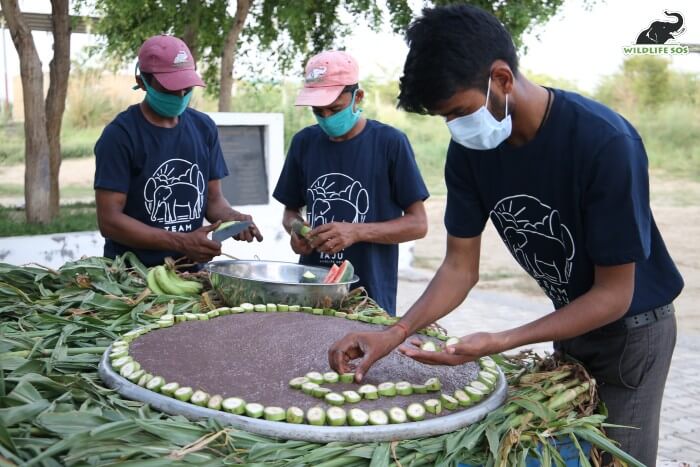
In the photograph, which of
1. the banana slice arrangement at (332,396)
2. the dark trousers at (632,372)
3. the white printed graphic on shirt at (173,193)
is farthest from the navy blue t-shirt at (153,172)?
the dark trousers at (632,372)

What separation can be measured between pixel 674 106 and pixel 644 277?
1900 cm

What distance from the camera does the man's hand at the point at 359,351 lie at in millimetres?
1811

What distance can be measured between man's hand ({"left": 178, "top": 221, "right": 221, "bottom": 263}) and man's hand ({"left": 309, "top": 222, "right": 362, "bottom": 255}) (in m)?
0.36

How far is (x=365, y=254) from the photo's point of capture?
3.17 metres

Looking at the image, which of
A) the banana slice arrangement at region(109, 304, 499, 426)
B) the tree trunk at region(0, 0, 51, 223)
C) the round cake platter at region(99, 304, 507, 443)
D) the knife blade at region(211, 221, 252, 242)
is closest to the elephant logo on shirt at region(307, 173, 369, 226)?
the knife blade at region(211, 221, 252, 242)

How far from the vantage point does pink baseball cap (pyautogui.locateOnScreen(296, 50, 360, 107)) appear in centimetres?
305

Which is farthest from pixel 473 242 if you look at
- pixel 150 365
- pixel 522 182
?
pixel 150 365

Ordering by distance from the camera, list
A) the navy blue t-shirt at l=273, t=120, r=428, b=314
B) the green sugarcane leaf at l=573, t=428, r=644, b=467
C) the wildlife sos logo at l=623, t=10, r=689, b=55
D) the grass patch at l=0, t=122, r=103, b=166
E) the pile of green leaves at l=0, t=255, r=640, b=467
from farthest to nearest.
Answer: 1. the grass patch at l=0, t=122, r=103, b=166
2. the wildlife sos logo at l=623, t=10, r=689, b=55
3. the navy blue t-shirt at l=273, t=120, r=428, b=314
4. the green sugarcane leaf at l=573, t=428, r=644, b=467
5. the pile of green leaves at l=0, t=255, r=640, b=467

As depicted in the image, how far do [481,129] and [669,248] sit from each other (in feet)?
33.1

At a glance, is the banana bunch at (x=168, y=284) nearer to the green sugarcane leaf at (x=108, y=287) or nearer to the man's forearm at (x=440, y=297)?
the green sugarcane leaf at (x=108, y=287)

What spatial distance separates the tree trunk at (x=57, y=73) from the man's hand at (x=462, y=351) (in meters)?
6.29

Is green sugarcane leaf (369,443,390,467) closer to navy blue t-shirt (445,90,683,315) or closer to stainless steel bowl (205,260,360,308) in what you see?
navy blue t-shirt (445,90,683,315)

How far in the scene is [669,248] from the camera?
36.1 feet

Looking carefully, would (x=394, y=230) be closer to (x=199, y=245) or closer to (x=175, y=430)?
(x=199, y=245)
